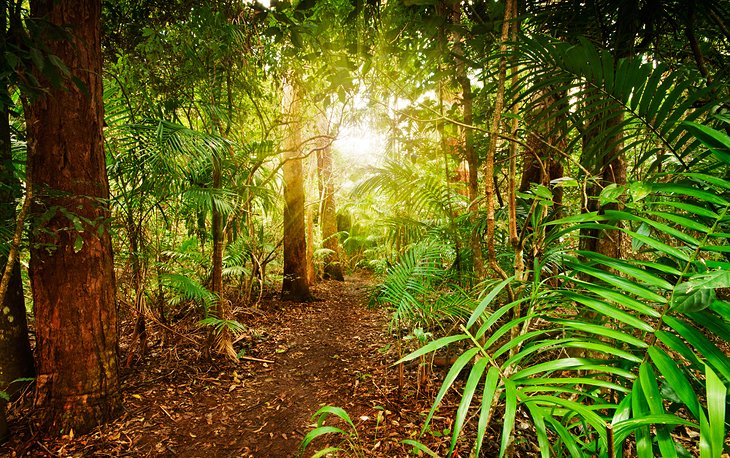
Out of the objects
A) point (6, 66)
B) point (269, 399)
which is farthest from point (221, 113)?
point (269, 399)

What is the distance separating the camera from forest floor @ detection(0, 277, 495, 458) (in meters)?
1.99

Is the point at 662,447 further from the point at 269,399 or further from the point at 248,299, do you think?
the point at 248,299

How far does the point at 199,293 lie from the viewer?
2.85m

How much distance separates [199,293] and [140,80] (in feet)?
6.73

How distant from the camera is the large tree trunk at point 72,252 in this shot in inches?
75.8

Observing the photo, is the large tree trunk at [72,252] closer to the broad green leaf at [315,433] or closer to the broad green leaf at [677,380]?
the broad green leaf at [315,433]

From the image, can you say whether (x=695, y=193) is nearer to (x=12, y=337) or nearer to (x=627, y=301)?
(x=627, y=301)

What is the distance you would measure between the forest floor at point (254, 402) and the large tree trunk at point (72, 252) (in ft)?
0.81

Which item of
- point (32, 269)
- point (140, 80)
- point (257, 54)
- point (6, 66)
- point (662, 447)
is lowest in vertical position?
point (662, 447)

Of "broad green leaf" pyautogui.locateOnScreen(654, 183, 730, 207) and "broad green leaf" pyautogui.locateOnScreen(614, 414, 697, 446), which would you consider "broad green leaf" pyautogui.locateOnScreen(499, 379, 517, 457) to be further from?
"broad green leaf" pyautogui.locateOnScreen(654, 183, 730, 207)

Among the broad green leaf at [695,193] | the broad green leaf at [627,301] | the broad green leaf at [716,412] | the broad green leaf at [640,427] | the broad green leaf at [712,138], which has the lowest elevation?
the broad green leaf at [640,427]

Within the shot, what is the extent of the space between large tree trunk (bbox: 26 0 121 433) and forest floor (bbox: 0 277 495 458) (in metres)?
0.25

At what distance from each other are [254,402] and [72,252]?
1.73 m

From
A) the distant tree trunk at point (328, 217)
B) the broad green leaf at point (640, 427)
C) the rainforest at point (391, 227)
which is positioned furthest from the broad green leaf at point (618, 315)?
the distant tree trunk at point (328, 217)
